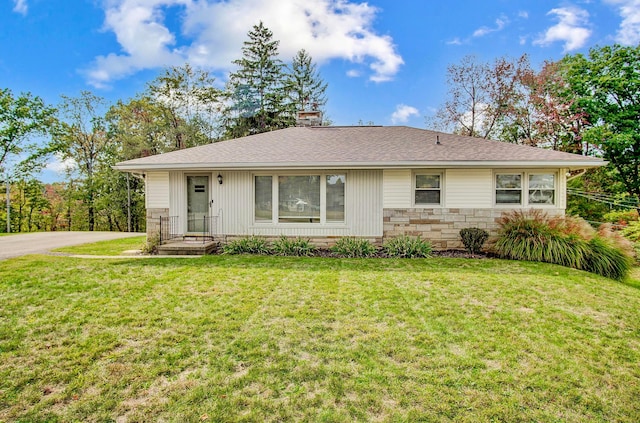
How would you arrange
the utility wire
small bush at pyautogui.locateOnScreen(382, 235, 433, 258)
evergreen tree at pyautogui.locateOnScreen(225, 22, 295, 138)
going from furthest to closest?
evergreen tree at pyautogui.locateOnScreen(225, 22, 295, 138) < the utility wire < small bush at pyautogui.locateOnScreen(382, 235, 433, 258)

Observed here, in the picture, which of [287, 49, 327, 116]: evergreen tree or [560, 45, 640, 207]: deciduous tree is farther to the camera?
[287, 49, 327, 116]: evergreen tree

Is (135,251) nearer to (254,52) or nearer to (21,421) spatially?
(21,421)

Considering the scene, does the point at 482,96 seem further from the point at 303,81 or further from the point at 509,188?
the point at 303,81

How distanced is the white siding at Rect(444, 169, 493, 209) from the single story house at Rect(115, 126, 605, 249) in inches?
1.1

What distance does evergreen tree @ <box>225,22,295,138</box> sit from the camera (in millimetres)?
22922

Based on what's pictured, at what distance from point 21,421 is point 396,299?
157 inches

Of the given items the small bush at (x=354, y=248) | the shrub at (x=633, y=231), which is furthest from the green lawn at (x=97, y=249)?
the shrub at (x=633, y=231)

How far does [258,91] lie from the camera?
23.3 m

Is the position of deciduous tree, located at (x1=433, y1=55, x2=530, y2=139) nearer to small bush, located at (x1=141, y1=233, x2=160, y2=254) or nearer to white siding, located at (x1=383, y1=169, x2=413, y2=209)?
white siding, located at (x1=383, y1=169, x2=413, y2=209)

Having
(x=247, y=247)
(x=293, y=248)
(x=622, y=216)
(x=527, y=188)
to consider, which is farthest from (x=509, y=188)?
(x=622, y=216)

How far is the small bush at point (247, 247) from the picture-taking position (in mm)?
8383

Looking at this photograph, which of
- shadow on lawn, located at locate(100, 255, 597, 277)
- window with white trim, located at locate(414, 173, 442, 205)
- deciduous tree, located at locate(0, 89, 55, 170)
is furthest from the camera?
deciduous tree, located at locate(0, 89, 55, 170)

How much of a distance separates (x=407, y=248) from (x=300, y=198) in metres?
3.25

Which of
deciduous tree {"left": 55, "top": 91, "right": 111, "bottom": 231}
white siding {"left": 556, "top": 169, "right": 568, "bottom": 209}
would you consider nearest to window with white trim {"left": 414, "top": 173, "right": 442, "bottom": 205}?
white siding {"left": 556, "top": 169, "right": 568, "bottom": 209}
